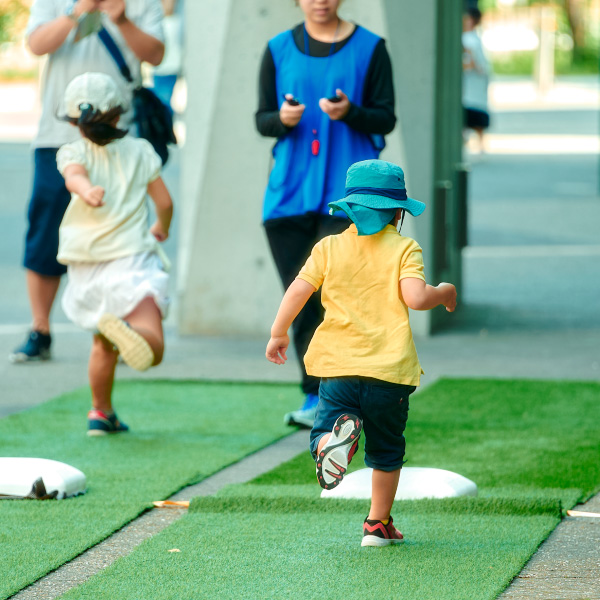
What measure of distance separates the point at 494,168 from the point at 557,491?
Answer: 15.5 m

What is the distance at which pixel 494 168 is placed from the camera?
20.2 metres

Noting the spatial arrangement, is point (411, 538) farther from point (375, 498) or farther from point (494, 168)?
point (494, 168)

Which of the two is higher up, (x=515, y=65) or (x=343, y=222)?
(x=515, y=65)

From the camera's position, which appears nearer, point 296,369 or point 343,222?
point 343,222

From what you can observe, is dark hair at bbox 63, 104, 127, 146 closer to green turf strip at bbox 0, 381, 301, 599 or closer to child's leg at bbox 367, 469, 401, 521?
green turf strip at bbox 0, 381, 301, 599

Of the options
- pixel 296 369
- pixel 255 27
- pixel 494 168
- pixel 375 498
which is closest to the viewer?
pixel 375 498

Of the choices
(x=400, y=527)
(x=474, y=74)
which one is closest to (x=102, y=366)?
(x=400, y=527)

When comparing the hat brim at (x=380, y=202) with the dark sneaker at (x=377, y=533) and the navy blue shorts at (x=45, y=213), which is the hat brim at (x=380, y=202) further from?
the navy blue shorts at (x=45, y=213)

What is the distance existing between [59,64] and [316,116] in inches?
76.1

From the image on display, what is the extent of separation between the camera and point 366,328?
162 inches

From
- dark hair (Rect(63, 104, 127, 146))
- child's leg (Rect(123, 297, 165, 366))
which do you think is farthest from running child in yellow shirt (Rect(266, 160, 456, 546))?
dark hair (Rect(63, 104, 127, 146))

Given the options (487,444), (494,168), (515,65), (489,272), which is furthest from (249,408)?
(515,65)

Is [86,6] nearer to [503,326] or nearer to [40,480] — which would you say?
[40,480]

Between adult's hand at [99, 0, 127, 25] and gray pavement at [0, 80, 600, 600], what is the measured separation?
200 cm
